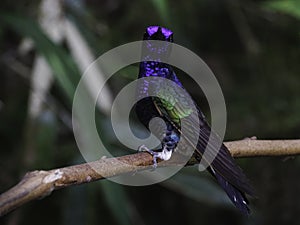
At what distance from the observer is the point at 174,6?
11.0 ft

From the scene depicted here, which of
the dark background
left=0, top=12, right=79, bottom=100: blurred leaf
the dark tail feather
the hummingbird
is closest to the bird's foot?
the hummingbird

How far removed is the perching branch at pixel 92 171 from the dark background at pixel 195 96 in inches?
45.6

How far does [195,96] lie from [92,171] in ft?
7.33

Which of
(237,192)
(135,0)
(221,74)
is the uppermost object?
(135,0)

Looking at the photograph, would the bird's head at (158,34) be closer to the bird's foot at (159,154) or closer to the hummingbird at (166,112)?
the hummingbird at (166,112)

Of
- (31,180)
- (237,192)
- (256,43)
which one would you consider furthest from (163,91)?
(256,43)

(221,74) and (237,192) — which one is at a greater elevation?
(221,74)

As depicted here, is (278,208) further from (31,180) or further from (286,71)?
(31,180)

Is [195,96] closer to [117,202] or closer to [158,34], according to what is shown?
[117,202]

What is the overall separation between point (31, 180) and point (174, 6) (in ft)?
7.87

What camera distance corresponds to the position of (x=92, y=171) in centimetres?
122

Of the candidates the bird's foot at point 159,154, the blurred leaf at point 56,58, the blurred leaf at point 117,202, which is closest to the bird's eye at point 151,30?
the bird's foot at point 159,154

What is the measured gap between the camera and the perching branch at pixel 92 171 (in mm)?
1009

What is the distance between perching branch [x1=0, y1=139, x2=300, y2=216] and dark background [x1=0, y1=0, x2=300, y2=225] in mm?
1159
